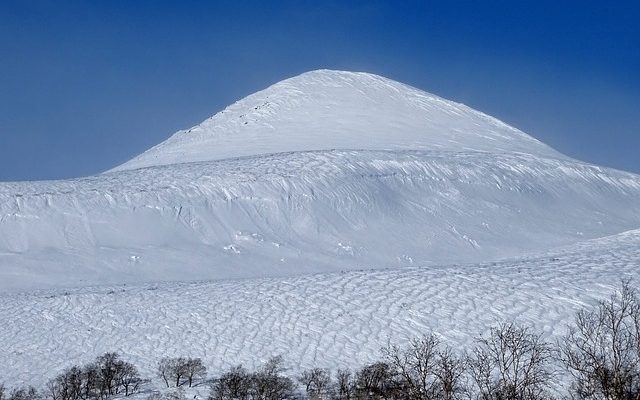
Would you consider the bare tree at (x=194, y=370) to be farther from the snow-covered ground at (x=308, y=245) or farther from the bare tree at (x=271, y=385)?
the bare tree at (x=271, y=385)

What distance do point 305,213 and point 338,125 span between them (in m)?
33.0

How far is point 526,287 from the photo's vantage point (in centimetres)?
2944

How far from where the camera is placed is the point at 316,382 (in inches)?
899

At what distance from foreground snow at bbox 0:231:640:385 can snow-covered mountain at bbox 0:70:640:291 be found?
837 centimetres

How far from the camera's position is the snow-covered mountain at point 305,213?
43.1 metres

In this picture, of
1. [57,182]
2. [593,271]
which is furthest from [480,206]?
[57,182]

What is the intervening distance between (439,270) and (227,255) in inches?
605

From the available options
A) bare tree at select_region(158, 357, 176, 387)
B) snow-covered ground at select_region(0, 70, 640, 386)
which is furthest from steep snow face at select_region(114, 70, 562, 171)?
bare tree at select_region(158, 357, 176, 387)

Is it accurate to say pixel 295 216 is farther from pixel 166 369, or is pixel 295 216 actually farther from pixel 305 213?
pixel 166 369

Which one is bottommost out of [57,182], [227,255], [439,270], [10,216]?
[439,270]

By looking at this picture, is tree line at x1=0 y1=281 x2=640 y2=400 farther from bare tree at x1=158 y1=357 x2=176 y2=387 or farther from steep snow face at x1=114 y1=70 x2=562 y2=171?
steep snow face at x1=114 y1=70 x2=562 y2=171

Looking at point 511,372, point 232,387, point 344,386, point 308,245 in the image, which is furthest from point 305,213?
→ point 344,386

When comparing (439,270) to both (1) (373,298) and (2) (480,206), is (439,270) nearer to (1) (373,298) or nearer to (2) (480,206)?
(1) (373,298)

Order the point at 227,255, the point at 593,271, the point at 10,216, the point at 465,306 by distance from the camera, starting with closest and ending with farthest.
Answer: the point at 465,306 → the point at 593,271 → the point at 227,255 → the point at 10,216
